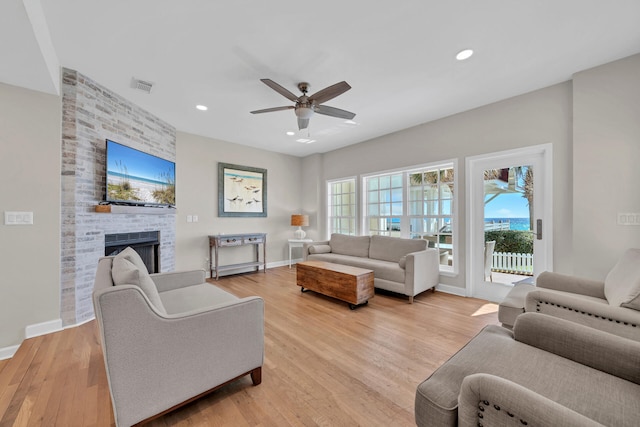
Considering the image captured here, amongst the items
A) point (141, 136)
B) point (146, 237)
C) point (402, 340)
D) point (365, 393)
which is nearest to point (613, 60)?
point (402, 340)

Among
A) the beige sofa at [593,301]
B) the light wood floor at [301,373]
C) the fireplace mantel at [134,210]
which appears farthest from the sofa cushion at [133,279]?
the beige sofa at [593,301]

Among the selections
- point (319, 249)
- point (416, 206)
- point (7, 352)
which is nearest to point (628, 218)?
point (416, 206)

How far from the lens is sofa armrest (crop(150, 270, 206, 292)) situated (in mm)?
2375

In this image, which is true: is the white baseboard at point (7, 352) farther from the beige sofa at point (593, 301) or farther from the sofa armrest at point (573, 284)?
the sofa armrest at point (573, 284)

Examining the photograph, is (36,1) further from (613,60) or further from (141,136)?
(613,60)

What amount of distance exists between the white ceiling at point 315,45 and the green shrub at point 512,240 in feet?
5.76

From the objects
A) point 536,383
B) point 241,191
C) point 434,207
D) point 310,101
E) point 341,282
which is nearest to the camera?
point 536,383

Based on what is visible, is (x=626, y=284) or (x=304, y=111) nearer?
(x=626, y=284)

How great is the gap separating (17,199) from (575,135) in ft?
18.3

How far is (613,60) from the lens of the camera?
2.42m

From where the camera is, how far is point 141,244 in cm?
357

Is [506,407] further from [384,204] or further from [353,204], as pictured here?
[353,204]

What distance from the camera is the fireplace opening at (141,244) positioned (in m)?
3.10

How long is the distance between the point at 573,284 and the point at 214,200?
16.8 feet
